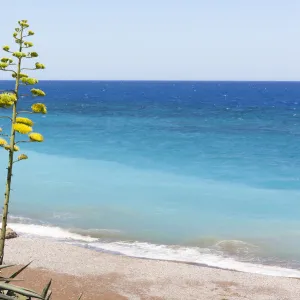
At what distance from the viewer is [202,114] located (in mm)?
94750

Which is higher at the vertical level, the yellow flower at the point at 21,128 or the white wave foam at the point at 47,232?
the yellow flower at the point at 21,128

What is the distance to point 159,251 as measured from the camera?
72.8 feet

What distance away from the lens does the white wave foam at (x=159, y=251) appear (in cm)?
2000

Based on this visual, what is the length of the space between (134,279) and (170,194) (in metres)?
16.5

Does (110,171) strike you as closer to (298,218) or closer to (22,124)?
(298,218)

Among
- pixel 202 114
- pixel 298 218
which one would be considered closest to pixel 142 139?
pixel 298 218

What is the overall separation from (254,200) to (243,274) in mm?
14476

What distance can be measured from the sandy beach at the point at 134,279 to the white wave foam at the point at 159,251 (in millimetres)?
1145
